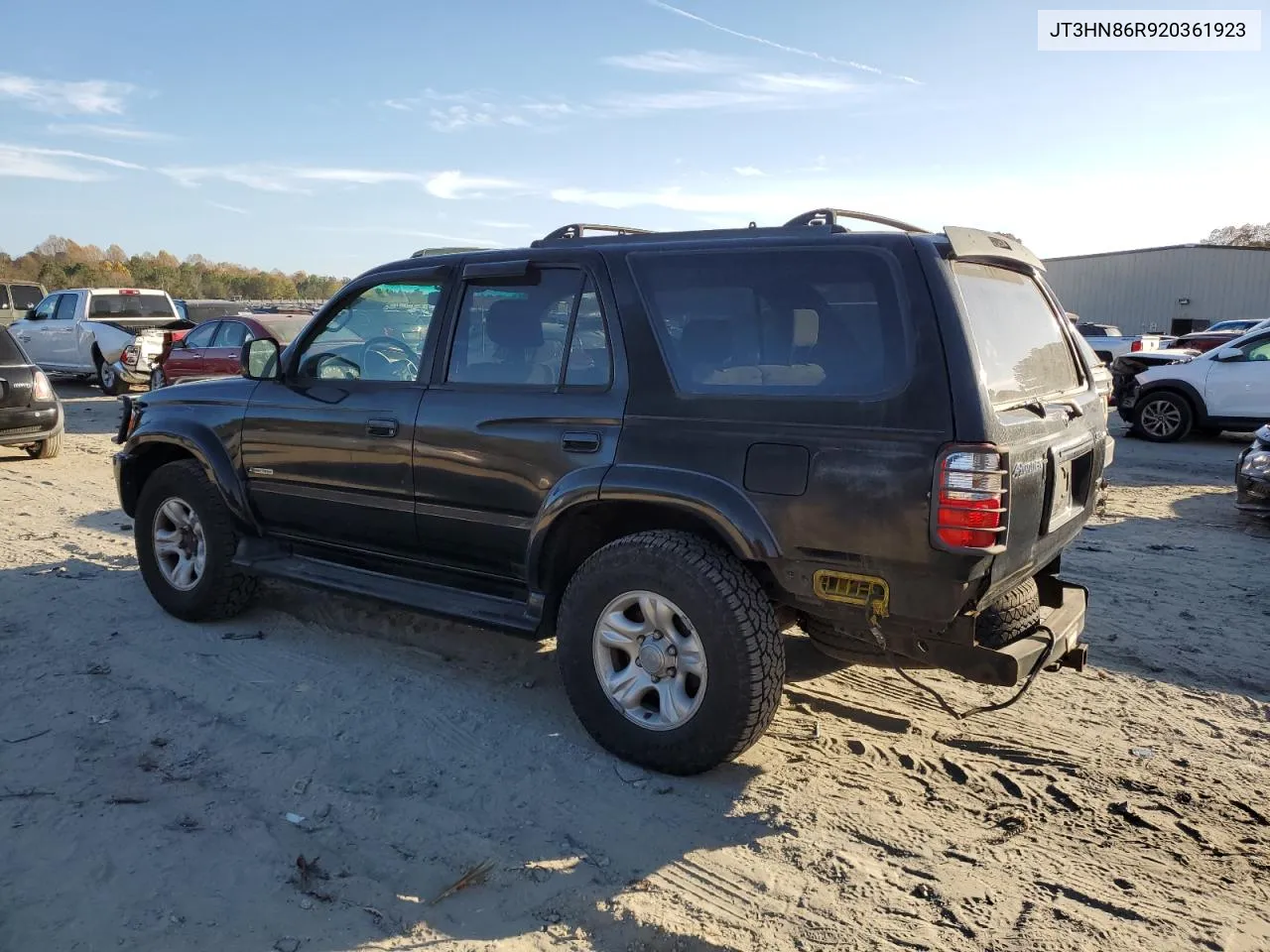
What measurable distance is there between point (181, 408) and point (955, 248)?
4131mm

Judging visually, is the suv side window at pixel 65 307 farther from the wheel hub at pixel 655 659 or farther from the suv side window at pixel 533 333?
the wheel hub at pixel 655 659

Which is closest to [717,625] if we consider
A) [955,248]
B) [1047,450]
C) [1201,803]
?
[1047,450]

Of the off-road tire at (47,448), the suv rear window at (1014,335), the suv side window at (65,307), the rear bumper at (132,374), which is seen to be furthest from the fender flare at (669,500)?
the suv side window at (65,307)

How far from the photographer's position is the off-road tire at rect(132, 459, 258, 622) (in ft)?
16.9

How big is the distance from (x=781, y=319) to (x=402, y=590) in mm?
2149

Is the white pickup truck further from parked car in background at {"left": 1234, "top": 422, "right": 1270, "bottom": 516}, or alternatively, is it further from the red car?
parked car in background at {"left": 1234, "top": 422, "right": 1270, "bottom": 516}

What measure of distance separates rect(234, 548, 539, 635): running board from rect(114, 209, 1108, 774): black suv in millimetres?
17

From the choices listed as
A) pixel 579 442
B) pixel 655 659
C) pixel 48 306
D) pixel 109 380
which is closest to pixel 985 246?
pixel 579 442

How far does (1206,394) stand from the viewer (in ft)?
42.1

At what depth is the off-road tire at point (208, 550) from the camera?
515 cm

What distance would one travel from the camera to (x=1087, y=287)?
4644cm

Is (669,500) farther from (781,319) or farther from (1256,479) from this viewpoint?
(1256,479)

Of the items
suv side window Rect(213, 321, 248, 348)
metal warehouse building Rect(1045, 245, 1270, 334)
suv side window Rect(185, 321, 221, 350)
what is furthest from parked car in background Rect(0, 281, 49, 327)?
metal warehouse building Rect(1045, 245, 1270, 334)

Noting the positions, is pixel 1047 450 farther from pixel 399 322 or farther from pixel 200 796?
pixel 200 796
